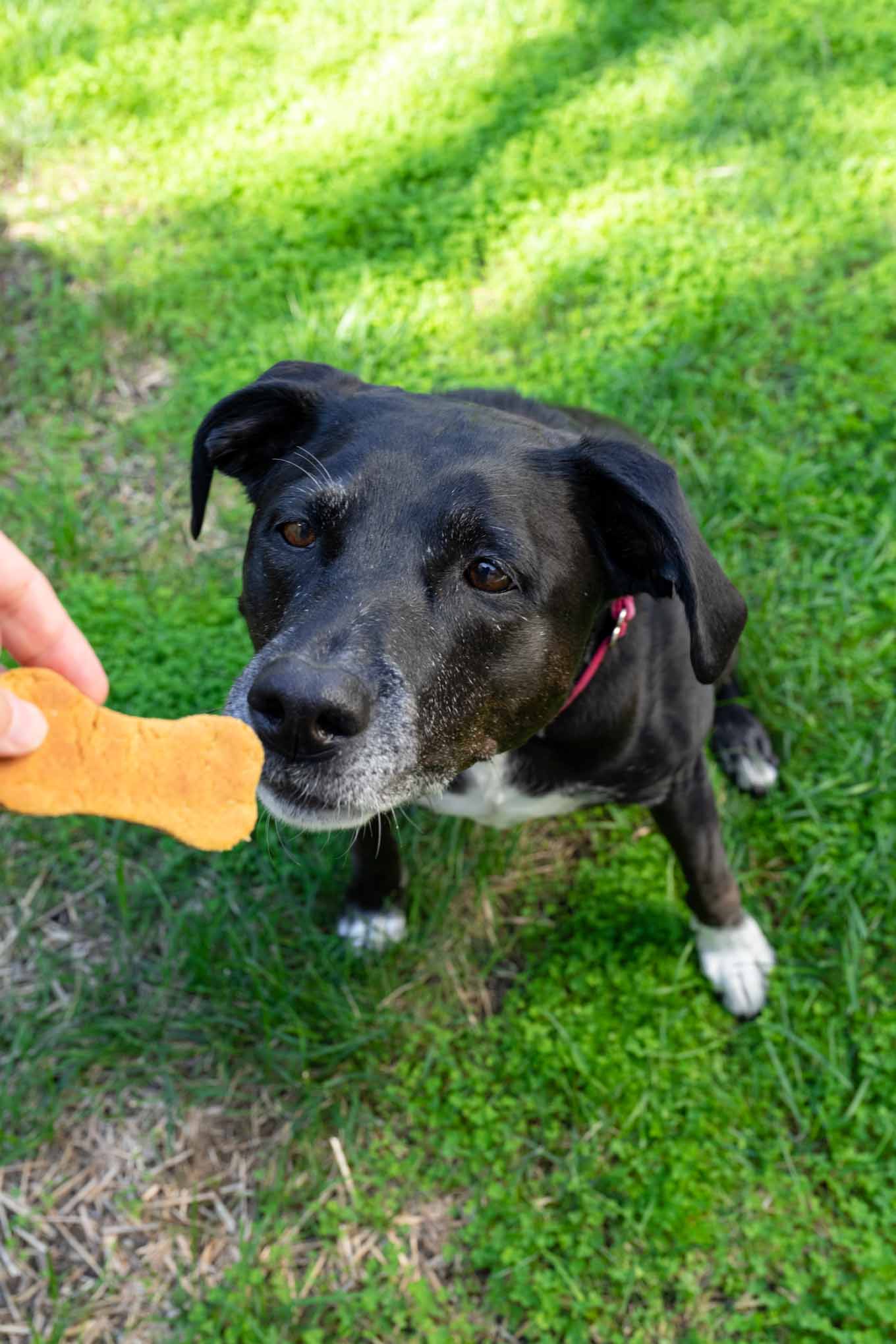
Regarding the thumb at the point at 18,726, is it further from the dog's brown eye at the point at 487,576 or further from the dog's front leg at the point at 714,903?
the dog's front leg at the point at 714,903

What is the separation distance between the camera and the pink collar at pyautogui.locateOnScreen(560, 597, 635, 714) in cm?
281

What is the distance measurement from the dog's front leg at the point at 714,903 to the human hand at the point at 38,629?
1657mm

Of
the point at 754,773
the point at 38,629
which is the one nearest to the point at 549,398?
the point at 754,773

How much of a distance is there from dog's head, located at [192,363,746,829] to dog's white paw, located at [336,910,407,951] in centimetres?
127

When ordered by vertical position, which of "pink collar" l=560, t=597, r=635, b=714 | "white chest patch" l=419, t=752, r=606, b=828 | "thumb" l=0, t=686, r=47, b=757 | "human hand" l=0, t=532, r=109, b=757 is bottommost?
"white chest patch" l=419, t=752, r=606, b=828

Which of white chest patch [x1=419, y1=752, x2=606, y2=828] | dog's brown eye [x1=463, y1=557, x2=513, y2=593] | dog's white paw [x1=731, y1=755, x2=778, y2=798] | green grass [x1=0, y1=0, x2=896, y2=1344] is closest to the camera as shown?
dog's brown eye [x1=463, y1=557, x2=513, y2=593]

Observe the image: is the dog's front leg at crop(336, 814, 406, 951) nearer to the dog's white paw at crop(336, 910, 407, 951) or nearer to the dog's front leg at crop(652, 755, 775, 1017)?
the dog's white paw at crop(336, 910, 407, 951)

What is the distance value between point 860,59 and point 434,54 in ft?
7.27

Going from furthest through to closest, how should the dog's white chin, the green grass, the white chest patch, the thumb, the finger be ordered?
the green grass < the white chest patch < the finger < the dog's white chin < the thumb

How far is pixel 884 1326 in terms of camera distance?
3.00m

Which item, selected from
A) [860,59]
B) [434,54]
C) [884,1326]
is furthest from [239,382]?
[884,1326]

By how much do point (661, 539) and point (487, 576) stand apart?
39cm

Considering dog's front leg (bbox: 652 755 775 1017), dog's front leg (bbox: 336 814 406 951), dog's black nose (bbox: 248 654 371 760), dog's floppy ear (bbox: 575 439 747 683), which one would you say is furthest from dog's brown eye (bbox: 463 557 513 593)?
dog's front leg (bbox: 336 814 406 951)

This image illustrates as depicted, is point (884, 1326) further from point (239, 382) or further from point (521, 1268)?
point (239, 382)
